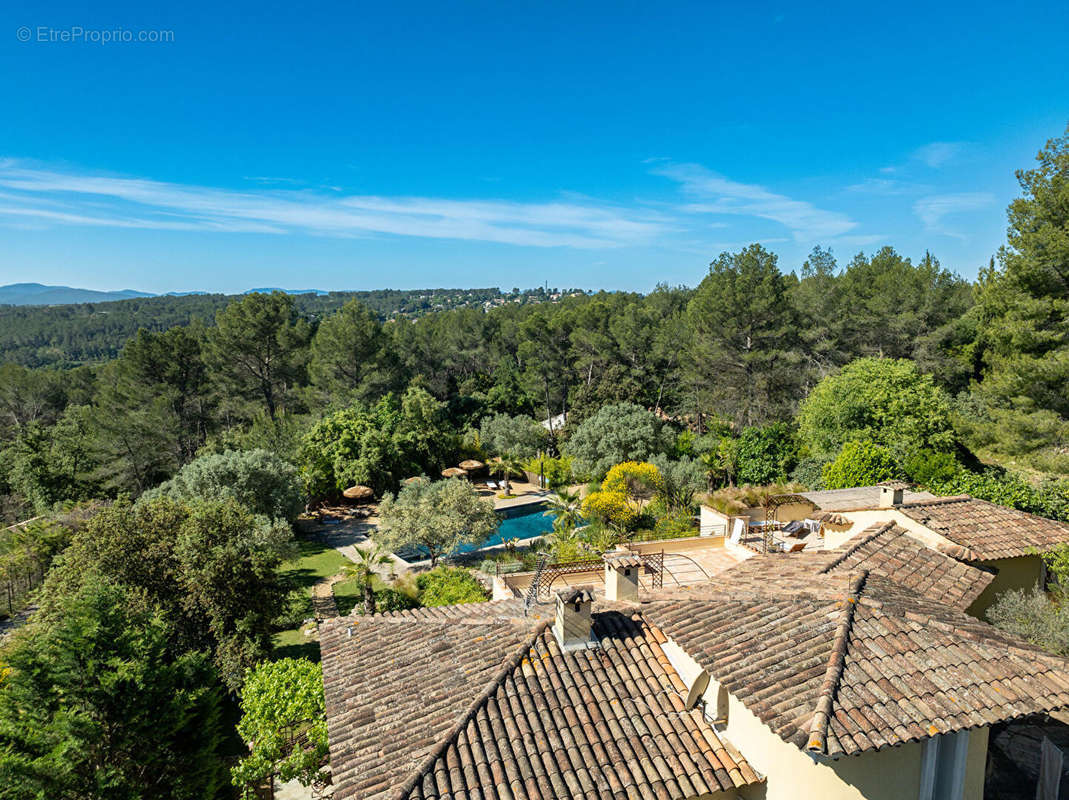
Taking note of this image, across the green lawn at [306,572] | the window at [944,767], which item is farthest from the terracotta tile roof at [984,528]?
the green lawn at [306,572]

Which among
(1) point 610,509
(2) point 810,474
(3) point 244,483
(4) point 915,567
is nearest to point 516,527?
(1) point 610,509

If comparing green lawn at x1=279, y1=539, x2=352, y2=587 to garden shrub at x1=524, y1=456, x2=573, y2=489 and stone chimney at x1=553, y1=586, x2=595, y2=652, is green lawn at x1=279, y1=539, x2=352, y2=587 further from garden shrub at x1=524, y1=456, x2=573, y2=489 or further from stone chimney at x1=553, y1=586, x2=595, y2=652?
stone chimney at x1=553, y1=586, x2=595, y2=652

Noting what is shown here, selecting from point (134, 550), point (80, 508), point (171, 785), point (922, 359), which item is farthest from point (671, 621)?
point (922, 359)

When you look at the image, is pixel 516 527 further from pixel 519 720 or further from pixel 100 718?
pixel 519 720

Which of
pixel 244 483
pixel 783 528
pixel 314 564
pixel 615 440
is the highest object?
pixel 615 440

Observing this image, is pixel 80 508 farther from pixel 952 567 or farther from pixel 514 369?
pixel 514 369

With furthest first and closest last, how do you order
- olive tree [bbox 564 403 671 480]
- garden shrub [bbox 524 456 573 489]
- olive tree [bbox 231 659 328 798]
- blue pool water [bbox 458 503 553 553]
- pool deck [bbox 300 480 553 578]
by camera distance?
garden shrub [bbox 524 456 573 489], olive tree [bbox 564 403 671 480], blue pool water [bbox 458 503 553 553], pool deck [bbox 300 480 553 578], olive tree [bbox 231 659 328 798]

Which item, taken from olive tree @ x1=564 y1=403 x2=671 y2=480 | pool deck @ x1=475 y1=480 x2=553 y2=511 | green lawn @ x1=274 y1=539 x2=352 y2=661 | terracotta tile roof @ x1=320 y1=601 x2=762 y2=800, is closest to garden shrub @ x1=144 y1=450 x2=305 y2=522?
green lawn @ x1=274 y1=539 x2=352 y2=661

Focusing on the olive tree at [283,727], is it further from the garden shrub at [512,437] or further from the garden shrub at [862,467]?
the garden shrub at [512,437]
